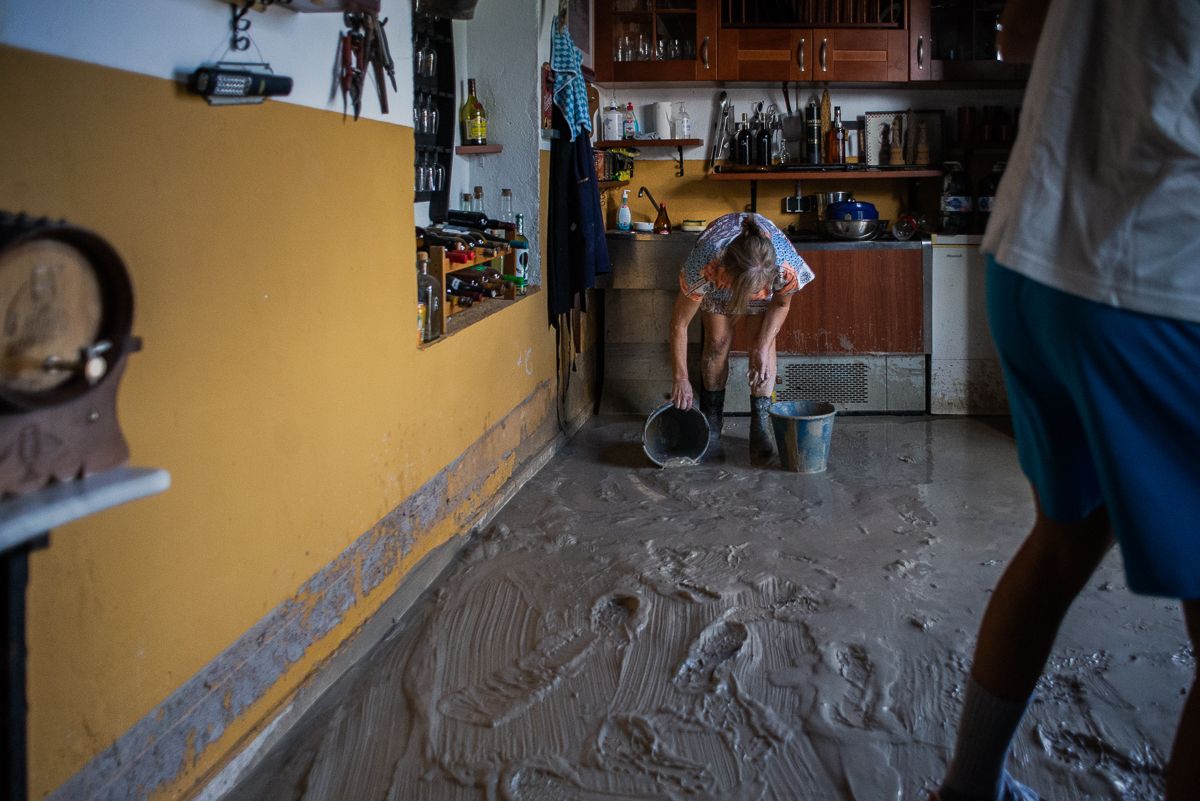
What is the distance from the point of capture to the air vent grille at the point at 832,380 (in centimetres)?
543

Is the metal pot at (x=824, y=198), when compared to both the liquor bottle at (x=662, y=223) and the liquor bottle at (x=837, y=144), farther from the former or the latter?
the liquor bottle at (x=662, y=223)

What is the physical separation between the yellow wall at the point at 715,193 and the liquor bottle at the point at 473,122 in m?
1.77

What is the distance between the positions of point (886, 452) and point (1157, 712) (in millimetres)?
2461

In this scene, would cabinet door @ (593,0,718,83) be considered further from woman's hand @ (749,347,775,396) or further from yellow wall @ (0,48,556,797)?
yellow wall @ (0,48,556,797)

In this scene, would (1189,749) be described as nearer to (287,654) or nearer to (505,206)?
(287,654)

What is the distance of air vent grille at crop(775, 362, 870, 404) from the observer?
17.8 ft

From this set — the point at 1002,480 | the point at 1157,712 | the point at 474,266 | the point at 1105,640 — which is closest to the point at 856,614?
the point at 1105,640

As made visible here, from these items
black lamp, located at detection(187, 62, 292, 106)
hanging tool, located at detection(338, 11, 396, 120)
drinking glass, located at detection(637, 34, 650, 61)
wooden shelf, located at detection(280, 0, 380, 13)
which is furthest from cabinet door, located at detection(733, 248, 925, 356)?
black lamp, located at detection(187, 62, 292, 106)

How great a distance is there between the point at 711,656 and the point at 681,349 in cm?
199

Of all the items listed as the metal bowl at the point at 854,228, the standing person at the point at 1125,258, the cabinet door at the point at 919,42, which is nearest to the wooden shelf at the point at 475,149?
the metal bowl at the point at 854,228

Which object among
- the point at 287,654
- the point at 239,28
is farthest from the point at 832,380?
the point at 239,28

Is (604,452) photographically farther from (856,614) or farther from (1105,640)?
(1105,640)

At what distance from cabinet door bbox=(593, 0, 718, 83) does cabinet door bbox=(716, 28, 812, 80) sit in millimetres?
70

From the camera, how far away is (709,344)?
A: 191 inches
